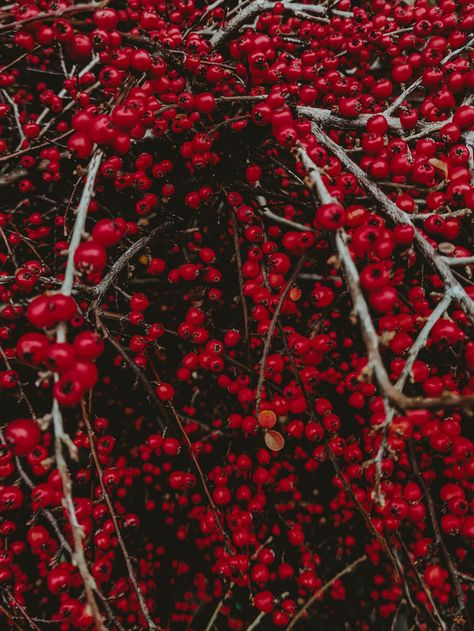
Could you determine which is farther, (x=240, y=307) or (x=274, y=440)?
(x=240, y=307)

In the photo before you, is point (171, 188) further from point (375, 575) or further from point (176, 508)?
point (375, 575)

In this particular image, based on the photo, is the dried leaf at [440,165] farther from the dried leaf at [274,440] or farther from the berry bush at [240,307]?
the dried leaf at [274,440]

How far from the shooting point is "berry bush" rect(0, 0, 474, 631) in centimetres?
137

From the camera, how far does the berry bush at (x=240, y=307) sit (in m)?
1.37

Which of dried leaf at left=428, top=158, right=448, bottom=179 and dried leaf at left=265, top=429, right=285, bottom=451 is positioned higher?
dried leaf at left=428, top=158, right=448, bottom=179

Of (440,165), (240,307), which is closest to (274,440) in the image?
(240,307)

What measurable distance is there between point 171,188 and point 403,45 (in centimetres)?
158

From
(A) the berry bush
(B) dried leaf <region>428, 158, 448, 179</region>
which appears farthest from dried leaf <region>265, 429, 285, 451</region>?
(B) dried leaf <region>428, 158, 448, 179</region>

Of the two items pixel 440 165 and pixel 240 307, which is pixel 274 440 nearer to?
pixel 240 307

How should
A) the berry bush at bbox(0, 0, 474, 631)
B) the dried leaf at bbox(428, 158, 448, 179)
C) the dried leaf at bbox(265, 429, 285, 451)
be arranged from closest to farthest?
the berry bush at bbox(0, 0, 474, 631) < the dried leaf at bbox(428, 158, 448, 179) < the dried leaf at bbox(265, 429, 285, 451)

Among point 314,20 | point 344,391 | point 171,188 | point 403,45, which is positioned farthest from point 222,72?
point 344,391

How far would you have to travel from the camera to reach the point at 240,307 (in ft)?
8.63

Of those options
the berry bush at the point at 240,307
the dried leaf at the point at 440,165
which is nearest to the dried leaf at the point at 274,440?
the berry bush at the point at 240,307

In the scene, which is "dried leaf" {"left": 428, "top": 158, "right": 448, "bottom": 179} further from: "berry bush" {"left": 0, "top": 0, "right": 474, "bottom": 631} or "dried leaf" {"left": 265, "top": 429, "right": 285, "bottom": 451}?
"dried leaf" {"left": 265, "top": 429, "right": 285, "bottom": 451}
